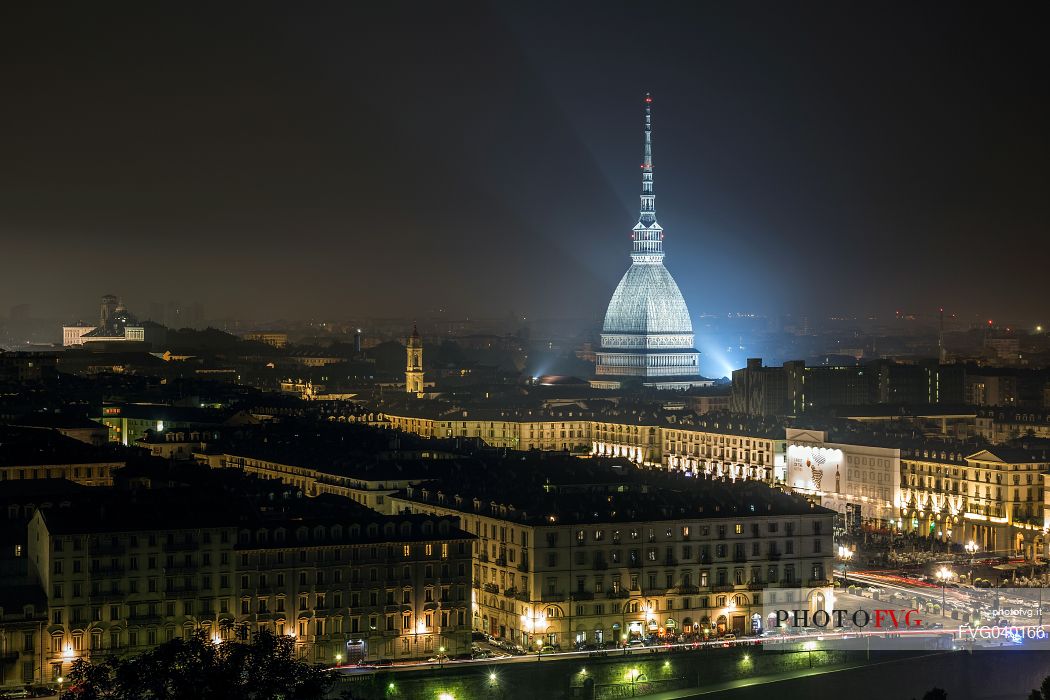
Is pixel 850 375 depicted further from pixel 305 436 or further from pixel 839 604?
pixel 839 604

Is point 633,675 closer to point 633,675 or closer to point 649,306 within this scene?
point 633,675

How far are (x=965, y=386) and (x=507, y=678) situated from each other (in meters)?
95.7

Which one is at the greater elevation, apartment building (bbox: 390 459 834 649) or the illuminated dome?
the illuminated dome

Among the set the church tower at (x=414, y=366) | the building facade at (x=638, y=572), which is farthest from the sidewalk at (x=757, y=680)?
the church tower at (x=414, y=366)

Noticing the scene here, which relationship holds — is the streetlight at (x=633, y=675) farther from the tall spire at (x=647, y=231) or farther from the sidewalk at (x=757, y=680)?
the tall spire at (x=647, y=231)

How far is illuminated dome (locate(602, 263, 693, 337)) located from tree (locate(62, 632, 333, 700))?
117739 millimetres

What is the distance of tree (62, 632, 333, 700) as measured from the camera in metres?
40.4

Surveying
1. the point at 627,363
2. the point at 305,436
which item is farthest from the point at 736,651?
the point at 627,363

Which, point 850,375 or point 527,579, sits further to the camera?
point 850,375

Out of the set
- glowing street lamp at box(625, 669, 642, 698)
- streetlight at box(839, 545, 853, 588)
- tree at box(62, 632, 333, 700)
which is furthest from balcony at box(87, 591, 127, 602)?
streetlight at box(839, 545, 853, 588)

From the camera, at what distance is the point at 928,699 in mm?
47438

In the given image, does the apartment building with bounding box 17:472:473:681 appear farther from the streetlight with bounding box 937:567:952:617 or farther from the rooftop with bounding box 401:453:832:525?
the streetlight with bounding box 937:567:952:617

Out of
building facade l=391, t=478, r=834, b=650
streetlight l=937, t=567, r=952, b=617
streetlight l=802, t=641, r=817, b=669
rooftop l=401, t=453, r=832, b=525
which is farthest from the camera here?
streetlight l=937, t=567, r=952, b=617

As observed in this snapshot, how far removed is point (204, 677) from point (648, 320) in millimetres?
119624
